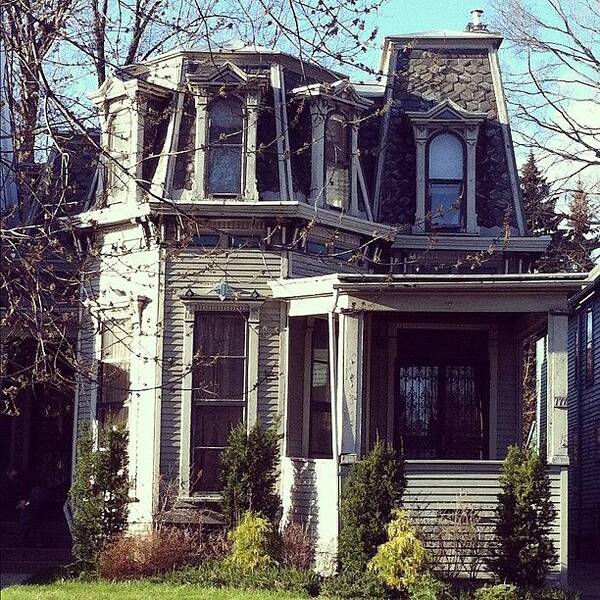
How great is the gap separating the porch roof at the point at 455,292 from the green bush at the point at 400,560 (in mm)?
2867

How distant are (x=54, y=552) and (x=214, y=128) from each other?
21.3ft

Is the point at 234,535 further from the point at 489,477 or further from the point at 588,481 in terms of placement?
the point at 588,481

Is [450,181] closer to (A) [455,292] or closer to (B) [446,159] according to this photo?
(B) [446,159]

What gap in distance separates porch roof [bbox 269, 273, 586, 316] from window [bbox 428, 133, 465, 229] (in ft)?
14.4

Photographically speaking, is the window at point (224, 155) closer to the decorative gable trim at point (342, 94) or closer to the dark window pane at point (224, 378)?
the decorative gable trim at point (342, 94)

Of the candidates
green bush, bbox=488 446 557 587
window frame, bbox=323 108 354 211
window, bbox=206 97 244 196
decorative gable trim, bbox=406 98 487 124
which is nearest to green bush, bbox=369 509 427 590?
green bush, bbox=488 446 557 587

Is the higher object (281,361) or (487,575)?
(281,361)

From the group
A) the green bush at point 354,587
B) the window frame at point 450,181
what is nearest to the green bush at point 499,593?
the green bush at point 354,587

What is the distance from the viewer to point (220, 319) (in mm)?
16562

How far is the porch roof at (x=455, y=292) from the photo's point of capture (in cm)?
1442

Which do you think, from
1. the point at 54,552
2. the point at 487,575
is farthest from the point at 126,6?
the point at 54,552

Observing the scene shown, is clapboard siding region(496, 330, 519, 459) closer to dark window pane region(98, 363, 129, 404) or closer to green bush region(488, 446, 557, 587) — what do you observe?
green bush region(488, 446, 557, 587)

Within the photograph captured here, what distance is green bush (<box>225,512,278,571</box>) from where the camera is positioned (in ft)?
46.2

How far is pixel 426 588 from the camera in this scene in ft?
42.1
